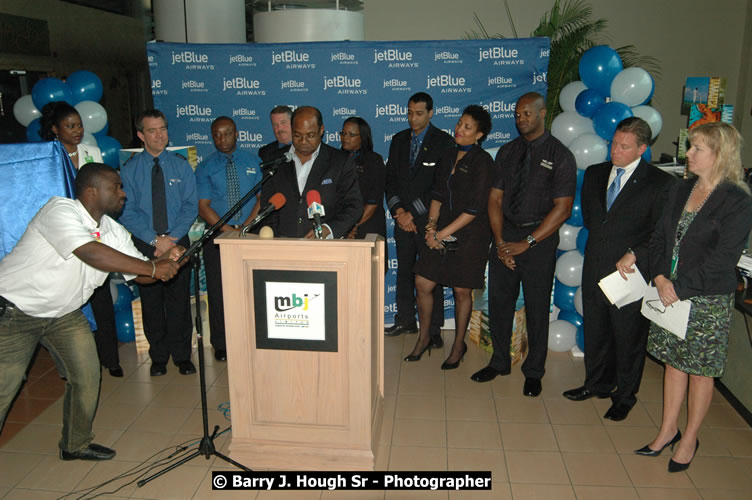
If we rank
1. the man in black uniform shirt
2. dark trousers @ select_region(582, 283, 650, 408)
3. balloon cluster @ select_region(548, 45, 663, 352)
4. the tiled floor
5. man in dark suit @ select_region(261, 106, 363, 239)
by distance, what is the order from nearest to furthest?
the tiled floor
man in dark suit @ select_region(261, 106, 363, 239)
dark trousers @ select_region(582, 283, 650, 408)
the man in black uniform shirt
balloon cluster @ select_region(548, 45, 663, 352)

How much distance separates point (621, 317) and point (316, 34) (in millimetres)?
4315

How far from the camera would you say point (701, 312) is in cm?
294

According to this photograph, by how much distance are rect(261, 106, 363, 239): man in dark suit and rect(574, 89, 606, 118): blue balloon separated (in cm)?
200

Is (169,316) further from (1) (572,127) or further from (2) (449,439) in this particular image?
(1) (572,127)

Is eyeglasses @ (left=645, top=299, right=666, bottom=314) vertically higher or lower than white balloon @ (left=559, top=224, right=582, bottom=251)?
lower

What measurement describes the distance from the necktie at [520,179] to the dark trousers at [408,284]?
0.91m

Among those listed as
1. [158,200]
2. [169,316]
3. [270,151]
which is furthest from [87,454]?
[270,151]

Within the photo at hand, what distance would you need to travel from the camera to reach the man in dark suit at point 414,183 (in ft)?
14.8

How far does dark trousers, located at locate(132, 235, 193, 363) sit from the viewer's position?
14.2 feet

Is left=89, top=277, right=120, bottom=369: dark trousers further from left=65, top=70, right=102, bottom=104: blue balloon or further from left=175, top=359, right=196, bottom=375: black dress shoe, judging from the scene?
left=65, top=70, right=102, bottom=104: blue balloon

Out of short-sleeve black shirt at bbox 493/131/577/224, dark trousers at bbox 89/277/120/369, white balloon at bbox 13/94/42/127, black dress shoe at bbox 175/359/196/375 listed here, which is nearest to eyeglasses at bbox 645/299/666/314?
short-sleeve black shirt at bbox 493/131/577/224

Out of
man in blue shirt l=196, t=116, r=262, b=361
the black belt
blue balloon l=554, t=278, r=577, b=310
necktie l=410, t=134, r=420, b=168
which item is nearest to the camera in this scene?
the black belt

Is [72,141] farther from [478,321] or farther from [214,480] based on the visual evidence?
[478,321]

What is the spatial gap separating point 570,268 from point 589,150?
92 centimetres
